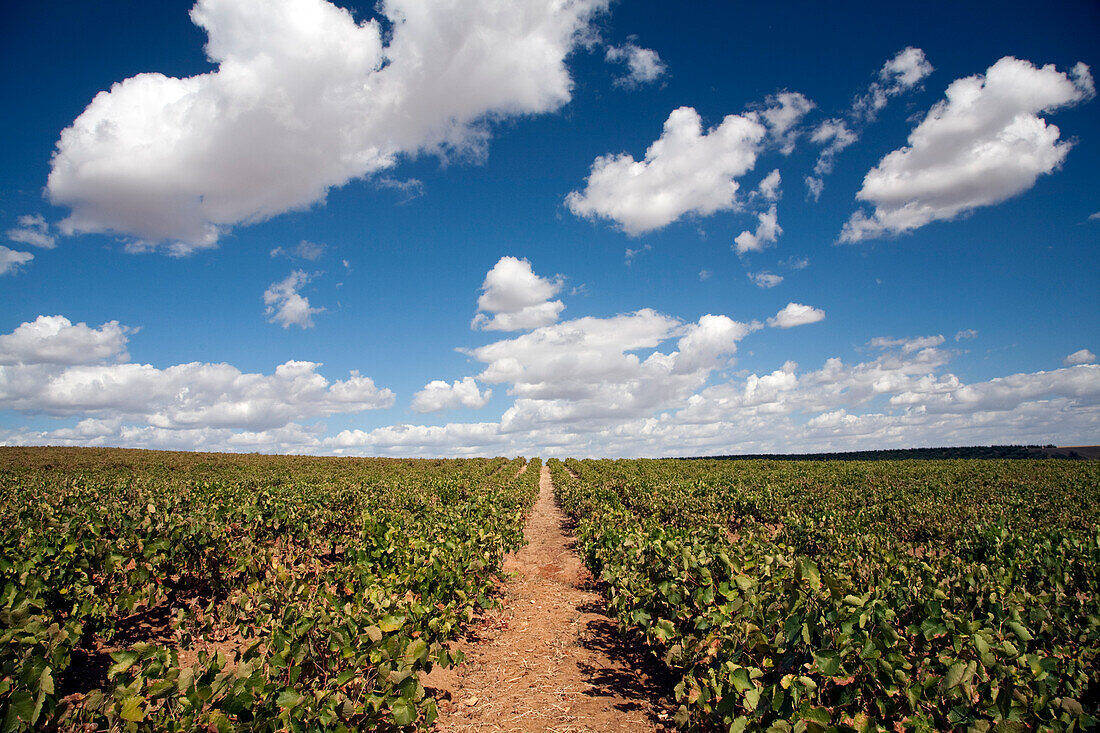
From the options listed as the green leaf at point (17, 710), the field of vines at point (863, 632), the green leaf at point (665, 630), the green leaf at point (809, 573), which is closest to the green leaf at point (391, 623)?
the green leaf at point (17, 710)

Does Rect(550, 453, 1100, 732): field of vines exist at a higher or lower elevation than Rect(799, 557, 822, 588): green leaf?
lower

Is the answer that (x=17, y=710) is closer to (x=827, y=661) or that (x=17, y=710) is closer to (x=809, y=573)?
(x=827, y=661)

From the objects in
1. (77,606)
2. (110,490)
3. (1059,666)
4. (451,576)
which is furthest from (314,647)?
(110,490)

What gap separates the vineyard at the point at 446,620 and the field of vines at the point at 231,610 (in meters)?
0.03

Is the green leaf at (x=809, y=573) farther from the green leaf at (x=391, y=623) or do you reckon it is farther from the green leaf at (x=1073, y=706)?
the green leaf at (x=391, y=623)

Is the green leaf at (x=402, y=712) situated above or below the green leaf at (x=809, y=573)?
below

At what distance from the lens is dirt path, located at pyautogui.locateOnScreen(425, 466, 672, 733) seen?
5102mm

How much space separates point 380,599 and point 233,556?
4.58 metres

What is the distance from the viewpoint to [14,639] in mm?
3521

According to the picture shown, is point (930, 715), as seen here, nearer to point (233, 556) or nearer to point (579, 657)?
point (579, 657)

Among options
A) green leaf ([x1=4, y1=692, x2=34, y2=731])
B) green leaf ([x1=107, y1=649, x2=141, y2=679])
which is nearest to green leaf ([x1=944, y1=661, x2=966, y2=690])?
green leaf ([x1=107, y1=649, x2=141, y2=679])

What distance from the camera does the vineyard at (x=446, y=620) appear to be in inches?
127

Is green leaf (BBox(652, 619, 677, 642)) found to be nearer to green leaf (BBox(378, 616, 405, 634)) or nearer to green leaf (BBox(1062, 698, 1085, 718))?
green leaf (BBox(378, 616, 405, 634))

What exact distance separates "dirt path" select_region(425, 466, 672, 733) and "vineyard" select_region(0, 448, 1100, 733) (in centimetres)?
32
